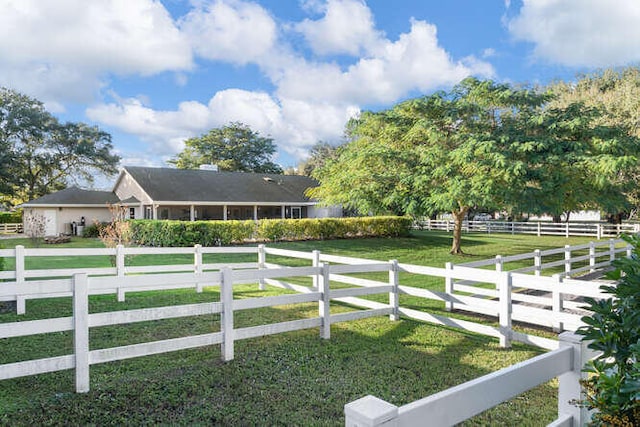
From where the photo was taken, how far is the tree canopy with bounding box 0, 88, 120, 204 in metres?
35.4

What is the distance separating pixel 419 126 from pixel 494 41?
6.27m

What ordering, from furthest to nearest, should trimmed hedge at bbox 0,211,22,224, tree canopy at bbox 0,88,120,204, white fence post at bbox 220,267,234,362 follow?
tree canopy at bbox 0,88,120,204
trimmed hedge at bbox 0,211,22,224
white fence post at bbox 220,267,234,362

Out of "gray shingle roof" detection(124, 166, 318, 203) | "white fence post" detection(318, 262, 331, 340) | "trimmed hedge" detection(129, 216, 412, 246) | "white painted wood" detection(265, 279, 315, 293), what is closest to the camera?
"white fence post" detection(318, 262, 331, 340)

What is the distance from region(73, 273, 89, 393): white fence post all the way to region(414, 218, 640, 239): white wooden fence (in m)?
23.5

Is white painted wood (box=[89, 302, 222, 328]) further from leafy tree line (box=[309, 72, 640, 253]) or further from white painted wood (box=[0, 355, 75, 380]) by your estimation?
leafy tree line (box=[309, 72, 640, 253])

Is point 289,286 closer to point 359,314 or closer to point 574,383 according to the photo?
point 359,314

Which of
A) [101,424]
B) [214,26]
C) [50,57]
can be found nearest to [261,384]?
[101,424]

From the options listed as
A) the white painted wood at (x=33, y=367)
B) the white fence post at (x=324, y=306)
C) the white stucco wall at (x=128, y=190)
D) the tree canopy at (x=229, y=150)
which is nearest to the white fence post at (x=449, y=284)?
the white fence post at (x=324, y=306)

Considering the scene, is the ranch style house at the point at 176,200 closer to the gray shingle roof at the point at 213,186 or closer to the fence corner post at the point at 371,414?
the gray shingle roof at the point at 213,186

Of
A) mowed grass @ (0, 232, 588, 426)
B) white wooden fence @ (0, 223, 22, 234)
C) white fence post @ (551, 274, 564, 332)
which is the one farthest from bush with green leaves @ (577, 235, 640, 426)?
white wooden fence @ (0, 223, 22, 234)

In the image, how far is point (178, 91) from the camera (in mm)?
37969

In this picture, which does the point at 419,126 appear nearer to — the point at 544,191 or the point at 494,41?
the point at 544,191

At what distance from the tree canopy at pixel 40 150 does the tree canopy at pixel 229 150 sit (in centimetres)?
830

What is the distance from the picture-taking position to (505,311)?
18.7ft
